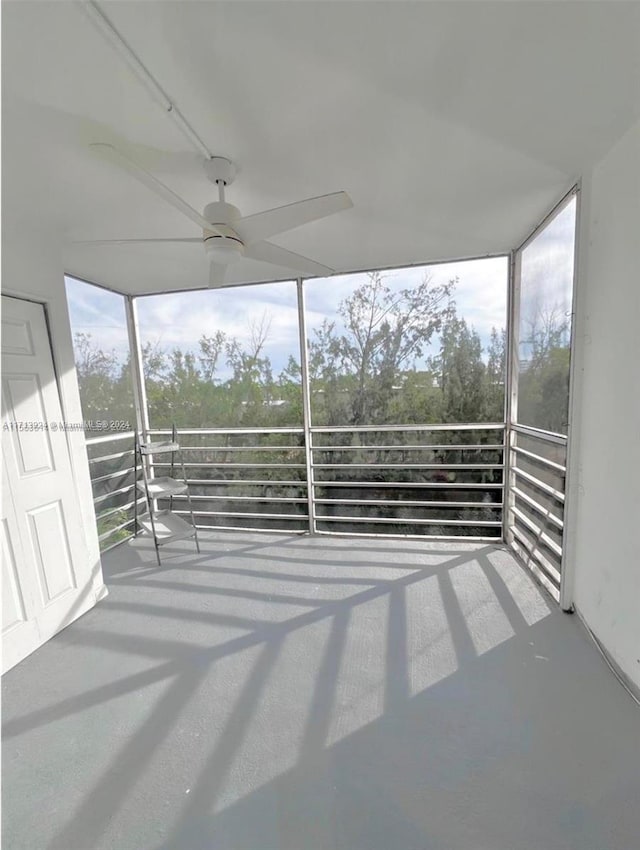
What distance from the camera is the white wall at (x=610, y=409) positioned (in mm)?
1494

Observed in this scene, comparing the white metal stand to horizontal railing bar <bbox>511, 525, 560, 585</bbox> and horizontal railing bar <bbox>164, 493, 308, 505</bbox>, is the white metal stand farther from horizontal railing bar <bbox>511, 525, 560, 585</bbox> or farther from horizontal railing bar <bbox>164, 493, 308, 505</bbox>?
horizontal railing bar <bbox>511, 525, 560, 585</bbox>

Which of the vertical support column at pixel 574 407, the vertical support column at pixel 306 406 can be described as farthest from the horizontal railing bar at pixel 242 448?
the vertical support column at pixel 574 407

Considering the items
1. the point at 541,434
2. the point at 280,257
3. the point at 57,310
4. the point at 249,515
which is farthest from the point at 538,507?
the point at 57,310

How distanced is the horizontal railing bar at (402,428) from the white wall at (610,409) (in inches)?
38.4

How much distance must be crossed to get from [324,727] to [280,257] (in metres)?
2.15

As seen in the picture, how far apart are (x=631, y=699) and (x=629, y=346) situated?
1.51m

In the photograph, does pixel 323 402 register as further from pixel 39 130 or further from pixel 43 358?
pixel 39 130

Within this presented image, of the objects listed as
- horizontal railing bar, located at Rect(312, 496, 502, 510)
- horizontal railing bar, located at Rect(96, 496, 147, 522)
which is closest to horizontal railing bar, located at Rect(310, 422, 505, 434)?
horizontal railing bar, located at Rect(312, 496, 502, 510)

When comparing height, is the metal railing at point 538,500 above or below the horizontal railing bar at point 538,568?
above

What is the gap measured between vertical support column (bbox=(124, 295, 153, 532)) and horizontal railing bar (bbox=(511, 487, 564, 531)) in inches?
131

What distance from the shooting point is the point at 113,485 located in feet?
10.6

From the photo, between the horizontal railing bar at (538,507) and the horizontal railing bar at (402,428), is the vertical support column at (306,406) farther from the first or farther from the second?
the horizontal railing bar at (538,507)

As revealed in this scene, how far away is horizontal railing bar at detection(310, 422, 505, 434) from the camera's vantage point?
2906 millimetres

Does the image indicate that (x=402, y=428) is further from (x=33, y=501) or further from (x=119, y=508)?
(x=119, y=508)
